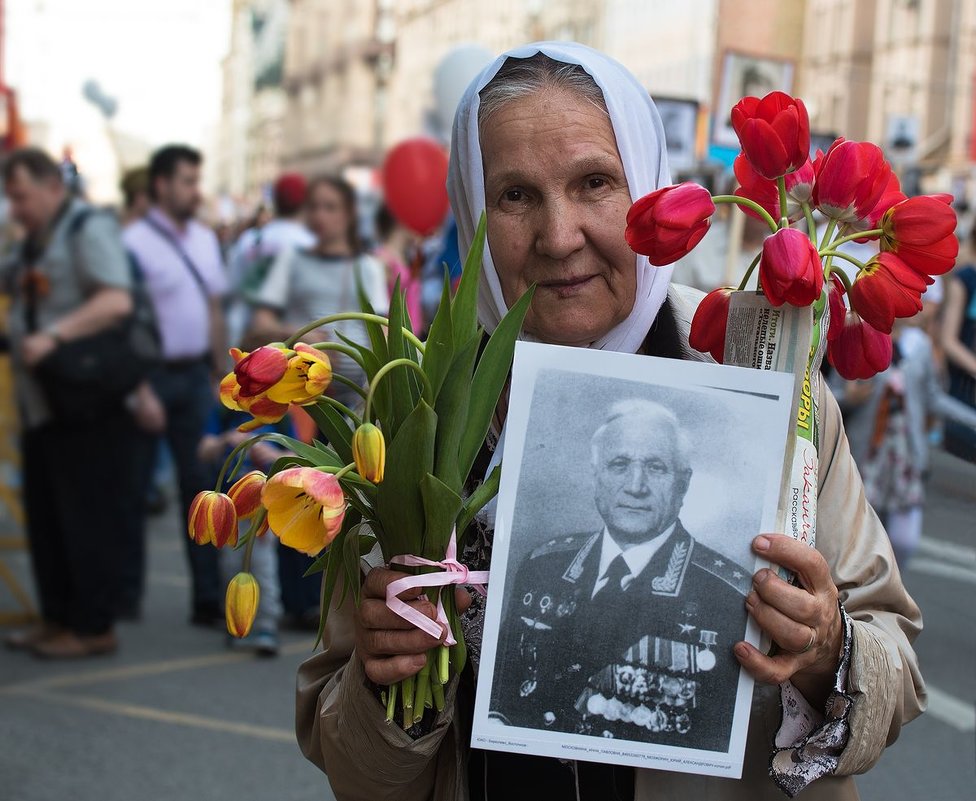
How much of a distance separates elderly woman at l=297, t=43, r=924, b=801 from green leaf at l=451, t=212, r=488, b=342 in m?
0.15

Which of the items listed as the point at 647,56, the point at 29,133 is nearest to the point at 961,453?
the point at 29,133

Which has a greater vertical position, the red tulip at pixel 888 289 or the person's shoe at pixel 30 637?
the red tulip at pixel 888 289

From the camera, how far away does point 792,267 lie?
152cm

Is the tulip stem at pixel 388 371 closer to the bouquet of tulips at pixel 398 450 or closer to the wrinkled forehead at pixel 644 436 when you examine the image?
the bouquet of tulips at pixel 398 450

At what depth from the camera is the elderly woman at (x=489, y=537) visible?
5.55ft

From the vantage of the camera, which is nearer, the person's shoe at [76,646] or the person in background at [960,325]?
the person's shoe at [76,646]

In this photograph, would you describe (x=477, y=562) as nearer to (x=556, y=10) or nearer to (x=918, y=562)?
(x=918, y=562)

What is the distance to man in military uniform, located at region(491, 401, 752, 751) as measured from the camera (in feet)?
5.20

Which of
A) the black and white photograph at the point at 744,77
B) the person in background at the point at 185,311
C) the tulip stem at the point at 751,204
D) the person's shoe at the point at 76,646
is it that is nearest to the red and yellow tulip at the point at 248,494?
the tulip stem at the point at 751,204

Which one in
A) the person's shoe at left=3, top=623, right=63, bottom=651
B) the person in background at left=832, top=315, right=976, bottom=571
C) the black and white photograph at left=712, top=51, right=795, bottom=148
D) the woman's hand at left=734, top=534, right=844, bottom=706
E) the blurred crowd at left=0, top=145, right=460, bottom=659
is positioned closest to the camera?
the woman's hand at left=734, top=534, right=844, bottom=706

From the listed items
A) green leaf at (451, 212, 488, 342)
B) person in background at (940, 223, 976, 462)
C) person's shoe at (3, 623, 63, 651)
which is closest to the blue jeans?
person's shoe at (3, 623, 63, 651)

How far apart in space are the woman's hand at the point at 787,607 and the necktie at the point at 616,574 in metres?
0.14

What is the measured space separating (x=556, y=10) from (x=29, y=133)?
38.2 meters

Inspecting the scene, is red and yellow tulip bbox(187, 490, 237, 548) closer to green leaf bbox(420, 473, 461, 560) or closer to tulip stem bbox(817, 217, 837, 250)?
green leaf bbox(420, 473, 461, 560)
